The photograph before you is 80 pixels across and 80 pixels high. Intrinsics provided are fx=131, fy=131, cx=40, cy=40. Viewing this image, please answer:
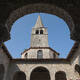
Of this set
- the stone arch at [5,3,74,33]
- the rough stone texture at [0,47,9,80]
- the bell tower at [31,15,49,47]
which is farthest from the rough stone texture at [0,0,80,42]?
the bell tower at [31,15,49,47]

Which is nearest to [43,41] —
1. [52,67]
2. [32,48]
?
[32,48]

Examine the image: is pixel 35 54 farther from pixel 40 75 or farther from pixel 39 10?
pixel 39 10

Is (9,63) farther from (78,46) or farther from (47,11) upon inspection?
(47,11)

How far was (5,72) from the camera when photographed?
15414 mm

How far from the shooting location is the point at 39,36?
28.8 meters

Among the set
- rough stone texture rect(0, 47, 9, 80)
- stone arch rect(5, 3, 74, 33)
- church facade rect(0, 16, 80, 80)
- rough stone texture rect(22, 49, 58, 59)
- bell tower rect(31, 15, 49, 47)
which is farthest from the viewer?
bell tower rect(31, 15, 49, 47)

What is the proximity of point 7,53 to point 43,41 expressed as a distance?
42.6 ft

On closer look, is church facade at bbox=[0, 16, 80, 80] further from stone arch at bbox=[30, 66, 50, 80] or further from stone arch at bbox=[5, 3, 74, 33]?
stone arch at bbox=[5, 3, 74, 33]

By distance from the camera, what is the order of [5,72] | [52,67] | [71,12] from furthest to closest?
[52,67] < [5,72] < [71,12]

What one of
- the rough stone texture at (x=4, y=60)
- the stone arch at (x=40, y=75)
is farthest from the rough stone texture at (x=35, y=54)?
the rough stone texture at (x=4, y=60)

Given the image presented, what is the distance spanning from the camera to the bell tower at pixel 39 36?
27081 millimetres

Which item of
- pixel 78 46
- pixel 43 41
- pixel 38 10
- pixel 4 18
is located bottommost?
pixel 4 18

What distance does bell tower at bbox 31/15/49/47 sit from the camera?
27.1m

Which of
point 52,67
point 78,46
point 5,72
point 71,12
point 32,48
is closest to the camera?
point 71,12
